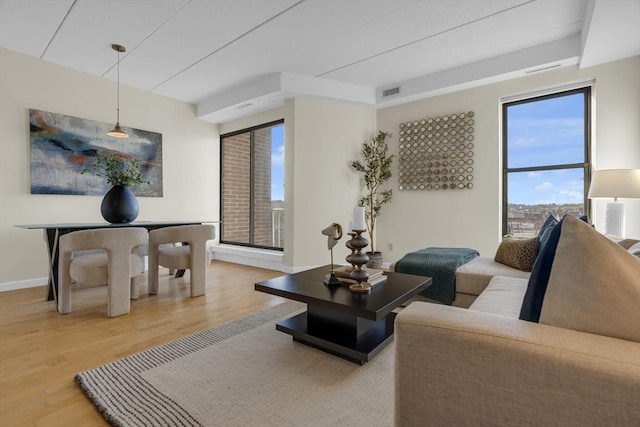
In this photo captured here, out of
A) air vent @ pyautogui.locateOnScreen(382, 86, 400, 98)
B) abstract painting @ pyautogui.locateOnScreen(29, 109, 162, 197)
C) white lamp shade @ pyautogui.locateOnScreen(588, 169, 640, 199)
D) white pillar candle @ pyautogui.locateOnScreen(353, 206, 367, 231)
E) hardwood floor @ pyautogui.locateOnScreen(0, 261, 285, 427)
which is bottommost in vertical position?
hardwood floor @ pyautogui.locateOnScreen(0, 261, 285, 427)

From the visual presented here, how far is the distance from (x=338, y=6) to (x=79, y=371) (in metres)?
3.23

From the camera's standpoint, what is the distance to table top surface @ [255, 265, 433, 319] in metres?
1.59

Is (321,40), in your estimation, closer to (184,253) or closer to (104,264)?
(184,253)

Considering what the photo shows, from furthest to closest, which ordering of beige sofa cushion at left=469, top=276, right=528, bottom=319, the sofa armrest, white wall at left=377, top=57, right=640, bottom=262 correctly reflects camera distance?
white wall at left=377, top=57, right=640, bottom=262 → beige sofa cushion at left=469, top=276, right=528, bottom=319 → the sofa armrest

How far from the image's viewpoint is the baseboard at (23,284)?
3.36 metres

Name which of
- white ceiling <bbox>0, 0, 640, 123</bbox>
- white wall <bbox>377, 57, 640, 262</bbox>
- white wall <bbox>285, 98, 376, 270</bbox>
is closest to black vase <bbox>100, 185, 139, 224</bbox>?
white ceiling <bbox>0, 0, 640, 123</bbox>

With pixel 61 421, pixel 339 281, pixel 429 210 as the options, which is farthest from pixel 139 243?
pixel 429 210

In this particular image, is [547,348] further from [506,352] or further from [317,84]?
[317,84]

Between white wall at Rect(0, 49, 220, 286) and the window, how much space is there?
2.45 feet

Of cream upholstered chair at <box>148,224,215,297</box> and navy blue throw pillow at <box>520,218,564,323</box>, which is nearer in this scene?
navy blue throw pillow at <box>520,218,564,323</box>

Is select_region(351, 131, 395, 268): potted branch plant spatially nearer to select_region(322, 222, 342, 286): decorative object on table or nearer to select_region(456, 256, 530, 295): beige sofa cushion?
select_region(456, 256, 530, 295): beige sofa cushion

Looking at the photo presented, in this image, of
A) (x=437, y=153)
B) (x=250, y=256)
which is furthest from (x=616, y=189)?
(x=250, y=256)

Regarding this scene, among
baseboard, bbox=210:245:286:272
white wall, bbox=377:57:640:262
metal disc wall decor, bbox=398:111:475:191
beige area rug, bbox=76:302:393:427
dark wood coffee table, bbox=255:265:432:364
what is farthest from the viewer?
baseboard, bbox=210:245:286:272

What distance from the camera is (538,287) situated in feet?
3.03
